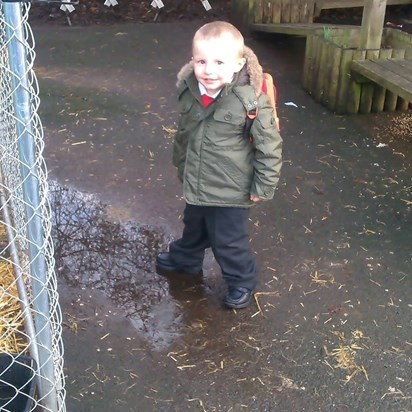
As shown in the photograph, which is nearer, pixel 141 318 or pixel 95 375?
pixel 95 375

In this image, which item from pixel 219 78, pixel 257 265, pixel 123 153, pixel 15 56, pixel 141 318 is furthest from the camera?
pixel 123 153

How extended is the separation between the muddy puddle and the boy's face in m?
1.21

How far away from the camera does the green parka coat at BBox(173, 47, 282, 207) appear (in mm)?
2908

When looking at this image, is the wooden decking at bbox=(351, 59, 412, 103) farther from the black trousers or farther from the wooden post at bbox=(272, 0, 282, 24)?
the wooden post at bbox=(272, 0, 282, 24)

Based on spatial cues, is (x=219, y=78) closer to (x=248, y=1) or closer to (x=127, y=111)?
(x=127, y=111)

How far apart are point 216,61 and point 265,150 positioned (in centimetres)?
46

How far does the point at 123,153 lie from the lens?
510cm

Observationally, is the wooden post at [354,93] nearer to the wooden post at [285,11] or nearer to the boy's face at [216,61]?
the wooden post at [285,11]

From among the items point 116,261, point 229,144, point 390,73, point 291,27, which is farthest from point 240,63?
point 291,27

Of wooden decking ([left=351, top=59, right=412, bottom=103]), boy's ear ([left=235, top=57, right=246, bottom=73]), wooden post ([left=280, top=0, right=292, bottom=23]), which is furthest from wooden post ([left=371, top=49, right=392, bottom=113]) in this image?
boy's ear ([left=235, top=57, right=246, bottom=73])

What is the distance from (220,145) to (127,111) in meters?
3.10

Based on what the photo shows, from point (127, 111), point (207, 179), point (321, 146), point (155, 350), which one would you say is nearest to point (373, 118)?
point (321, 146)

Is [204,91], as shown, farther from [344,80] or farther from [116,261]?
[344,80]

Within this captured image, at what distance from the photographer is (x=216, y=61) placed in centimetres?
279
